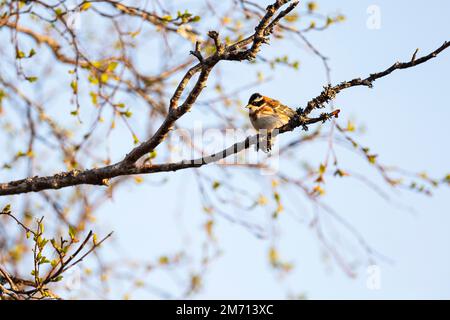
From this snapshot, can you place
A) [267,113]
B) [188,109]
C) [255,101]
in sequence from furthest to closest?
[255,101], [267,113], [188,109]

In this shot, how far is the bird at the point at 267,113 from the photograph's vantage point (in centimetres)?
658

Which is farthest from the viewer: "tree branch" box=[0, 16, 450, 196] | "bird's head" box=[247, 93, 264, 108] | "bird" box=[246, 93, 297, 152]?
"bird's head" box=[247, 93, 264, 108]

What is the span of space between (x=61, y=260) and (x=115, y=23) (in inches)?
124

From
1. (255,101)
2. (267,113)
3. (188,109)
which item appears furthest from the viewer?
(255,101)

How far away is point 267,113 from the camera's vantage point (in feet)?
22.1

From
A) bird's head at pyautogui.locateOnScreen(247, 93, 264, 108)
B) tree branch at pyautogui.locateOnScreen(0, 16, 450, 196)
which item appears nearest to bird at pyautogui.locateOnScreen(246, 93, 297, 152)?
bird's head at pyautogui.locateOnScreen(247, 93, 264, 108)

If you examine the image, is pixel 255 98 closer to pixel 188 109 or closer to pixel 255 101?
pixel 255 101

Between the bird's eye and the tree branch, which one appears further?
Answer: the bird's eye

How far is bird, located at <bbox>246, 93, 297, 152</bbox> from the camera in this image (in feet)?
21.6

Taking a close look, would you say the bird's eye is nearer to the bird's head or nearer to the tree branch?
the bird's head

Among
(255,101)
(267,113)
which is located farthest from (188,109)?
(255,101)
